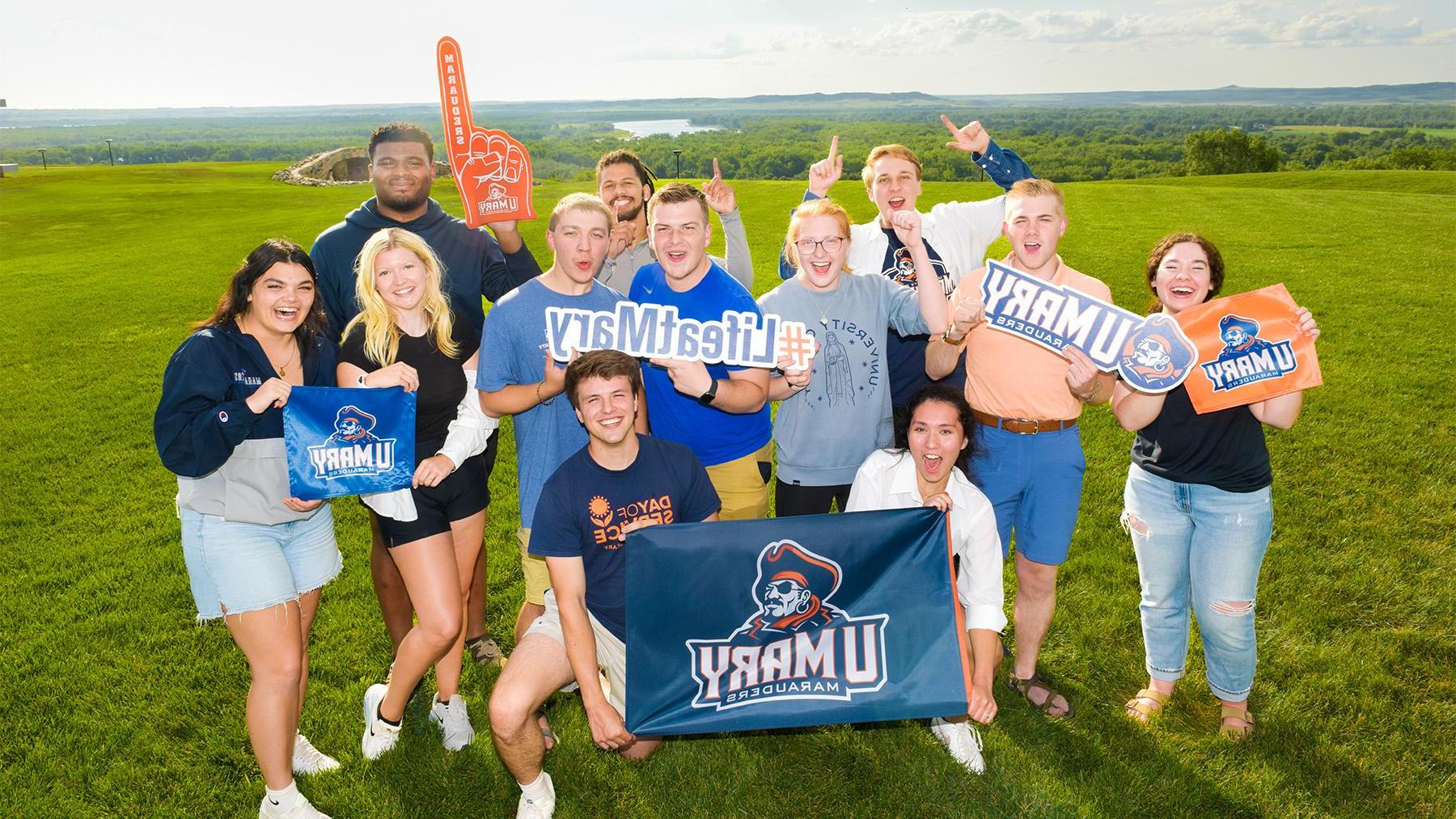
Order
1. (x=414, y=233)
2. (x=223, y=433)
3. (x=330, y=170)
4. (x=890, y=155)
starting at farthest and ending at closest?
(x=330, y=170), (x=890, y=155), (x=414, y=233), (x=223, y=433)

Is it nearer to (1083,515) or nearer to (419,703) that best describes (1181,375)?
(1083,515)

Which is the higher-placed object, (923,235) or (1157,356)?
(923,235)

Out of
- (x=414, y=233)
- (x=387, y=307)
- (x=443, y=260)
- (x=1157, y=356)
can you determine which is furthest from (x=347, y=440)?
(x=1157, y=356)

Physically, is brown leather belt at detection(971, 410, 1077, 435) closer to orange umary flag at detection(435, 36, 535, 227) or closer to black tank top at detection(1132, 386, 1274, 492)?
black tank top at detection(1132, 386, 1274, 492)

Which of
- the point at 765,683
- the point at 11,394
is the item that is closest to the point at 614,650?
the point at 765,683

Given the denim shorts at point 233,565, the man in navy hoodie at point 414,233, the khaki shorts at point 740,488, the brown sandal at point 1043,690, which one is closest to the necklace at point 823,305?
the khaki shorts at point 740,488

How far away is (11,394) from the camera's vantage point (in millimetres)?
12242

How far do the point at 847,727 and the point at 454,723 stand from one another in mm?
2305

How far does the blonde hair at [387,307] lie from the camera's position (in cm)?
440

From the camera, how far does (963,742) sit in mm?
4695

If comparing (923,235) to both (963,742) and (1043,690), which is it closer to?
(1043,690)

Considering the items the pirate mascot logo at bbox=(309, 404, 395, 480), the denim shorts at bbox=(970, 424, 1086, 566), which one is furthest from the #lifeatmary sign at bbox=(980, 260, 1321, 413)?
the pirate mascot logo at bbox=(309, 404, 395, 480)

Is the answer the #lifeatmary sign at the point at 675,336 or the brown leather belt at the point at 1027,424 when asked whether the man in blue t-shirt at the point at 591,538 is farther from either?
the brown leather belt at the point at 1027,424

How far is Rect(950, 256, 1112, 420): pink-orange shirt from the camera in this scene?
4.58 metres
